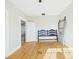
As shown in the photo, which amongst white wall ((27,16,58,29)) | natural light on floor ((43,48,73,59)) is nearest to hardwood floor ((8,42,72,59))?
natural light on floor ((43,48,73,59))

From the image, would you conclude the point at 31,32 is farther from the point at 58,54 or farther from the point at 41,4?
the point at 58,54

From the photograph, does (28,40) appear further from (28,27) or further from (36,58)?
(36,58)

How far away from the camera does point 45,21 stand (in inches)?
431

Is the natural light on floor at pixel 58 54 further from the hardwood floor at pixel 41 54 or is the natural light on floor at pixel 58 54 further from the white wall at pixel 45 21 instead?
the white wall at pixel 45 21

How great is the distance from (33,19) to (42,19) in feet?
2.55

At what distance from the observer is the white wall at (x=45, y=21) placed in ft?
35.6

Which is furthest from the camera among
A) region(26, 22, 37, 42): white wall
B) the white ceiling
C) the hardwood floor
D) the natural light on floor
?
region(26, 22, 37, 42): white wall

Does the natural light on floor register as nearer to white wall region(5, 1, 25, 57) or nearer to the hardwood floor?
the hardwood floor

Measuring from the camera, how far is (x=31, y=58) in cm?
409

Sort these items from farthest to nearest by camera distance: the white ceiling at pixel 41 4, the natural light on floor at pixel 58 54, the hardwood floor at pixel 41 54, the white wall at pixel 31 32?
the white wall at pixel 31 32 → the white ceiling at pixel 41 4 → the hardwood floor at pixel 41 54 → the natural light on floor at pixel 58 54

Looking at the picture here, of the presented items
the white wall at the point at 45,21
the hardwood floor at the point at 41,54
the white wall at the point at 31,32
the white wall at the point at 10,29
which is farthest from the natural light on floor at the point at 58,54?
the white wall at the point at 45,21

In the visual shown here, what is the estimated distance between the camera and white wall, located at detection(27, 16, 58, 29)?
1084cm
